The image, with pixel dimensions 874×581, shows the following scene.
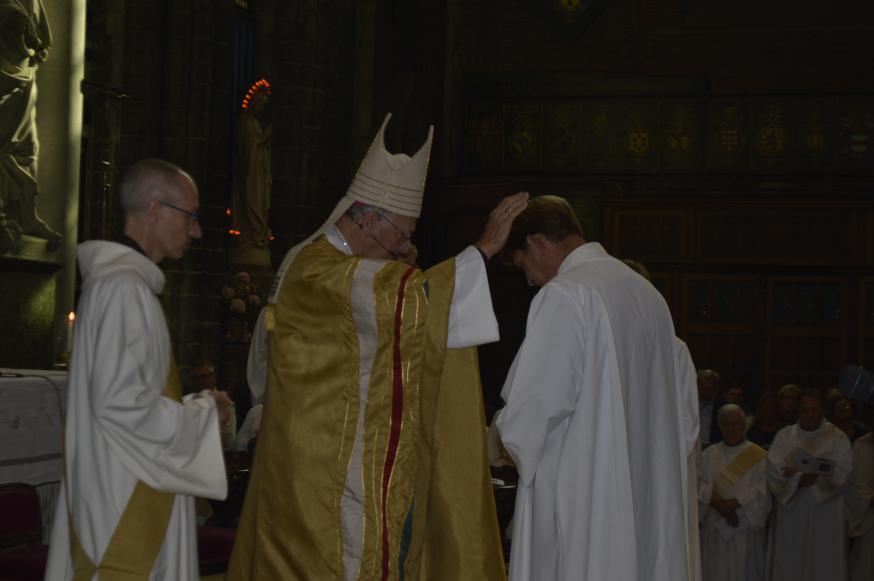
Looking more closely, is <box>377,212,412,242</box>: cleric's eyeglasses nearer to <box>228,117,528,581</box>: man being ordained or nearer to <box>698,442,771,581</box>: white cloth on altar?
<box>228,117,528,581</box>: man being ordained

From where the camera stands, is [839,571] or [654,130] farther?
[654,130]

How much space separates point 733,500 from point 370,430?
5.20m

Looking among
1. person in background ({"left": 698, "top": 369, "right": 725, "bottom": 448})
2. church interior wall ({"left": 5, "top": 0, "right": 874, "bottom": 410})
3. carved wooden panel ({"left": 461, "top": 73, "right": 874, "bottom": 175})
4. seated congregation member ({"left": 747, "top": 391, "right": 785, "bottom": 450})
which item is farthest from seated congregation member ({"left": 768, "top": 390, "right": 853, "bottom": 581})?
carved wooden panel ({"left": 461, "top": 73, "right": 874, "bottom": 175})

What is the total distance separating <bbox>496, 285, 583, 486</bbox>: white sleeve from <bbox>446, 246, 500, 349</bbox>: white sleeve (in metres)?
0.15

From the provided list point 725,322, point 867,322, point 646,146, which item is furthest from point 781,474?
point 646,146

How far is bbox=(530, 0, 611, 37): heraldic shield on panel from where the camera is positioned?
18.5 metres

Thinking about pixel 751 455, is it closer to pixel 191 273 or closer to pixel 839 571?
pixel 839 571

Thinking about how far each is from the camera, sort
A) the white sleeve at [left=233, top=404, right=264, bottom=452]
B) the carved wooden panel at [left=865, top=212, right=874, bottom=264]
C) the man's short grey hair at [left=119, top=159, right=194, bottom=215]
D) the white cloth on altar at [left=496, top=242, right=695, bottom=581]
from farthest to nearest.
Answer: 1. the carved wooden panel at [left=865, top=212, right=874, bottom=264]
2. the white sleeve at [left=233, top=404, right=264, bottom=452]
3. the white cloth on altar at [left=496, top=242, right=695, bottom=581]
4. the man's short grey hair at [left=119, top=159, right=194, bottom=215]

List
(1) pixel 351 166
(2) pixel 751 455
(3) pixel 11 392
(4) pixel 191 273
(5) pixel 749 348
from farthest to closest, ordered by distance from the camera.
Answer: (5) pixel 749 348 < (1) pixel 351 166 < (4) pixel 191 273 < (2) pixel 751 455 < (3) pixel 11 392

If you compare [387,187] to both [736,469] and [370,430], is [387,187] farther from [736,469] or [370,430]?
[736,469]

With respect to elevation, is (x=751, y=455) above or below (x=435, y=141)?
below

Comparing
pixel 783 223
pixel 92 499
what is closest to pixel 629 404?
pixel 92 499

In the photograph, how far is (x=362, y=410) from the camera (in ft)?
13.3

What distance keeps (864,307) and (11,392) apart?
12786 millimetres
